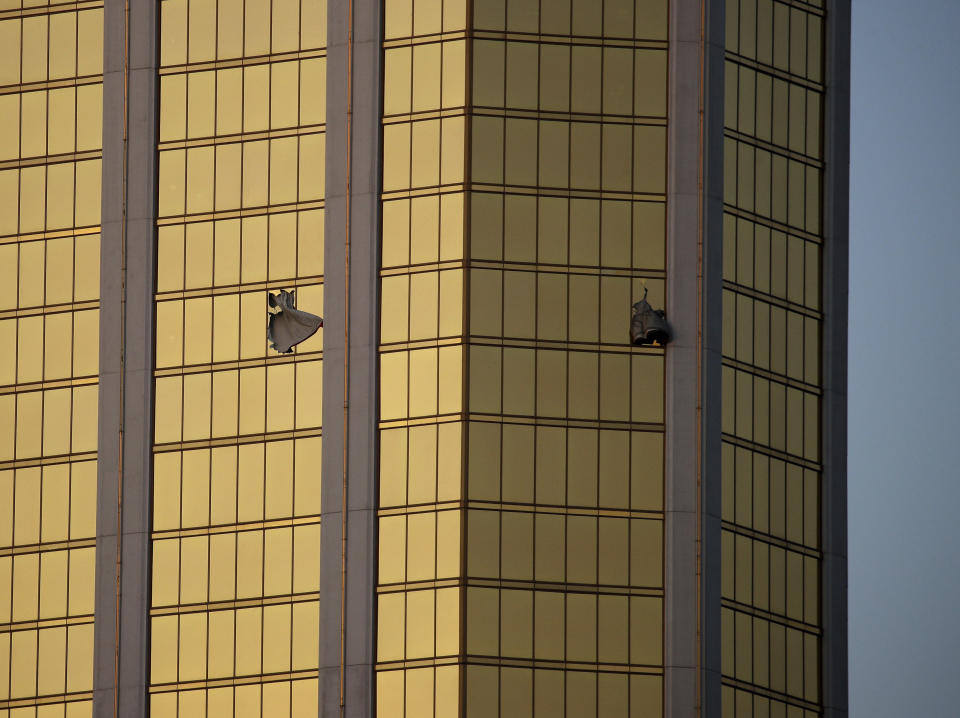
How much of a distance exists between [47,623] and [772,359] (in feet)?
98.5

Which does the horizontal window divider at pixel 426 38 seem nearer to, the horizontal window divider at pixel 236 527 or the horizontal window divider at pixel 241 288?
the horizontal window divider at pixel 241 288

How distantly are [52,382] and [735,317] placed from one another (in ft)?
88.7

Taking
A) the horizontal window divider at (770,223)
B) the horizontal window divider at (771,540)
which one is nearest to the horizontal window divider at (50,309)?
the horizontal window divider at (770,223)

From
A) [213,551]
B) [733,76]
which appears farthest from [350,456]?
[733,76]

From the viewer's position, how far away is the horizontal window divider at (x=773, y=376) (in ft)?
329

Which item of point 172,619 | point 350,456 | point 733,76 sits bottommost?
point 172,619

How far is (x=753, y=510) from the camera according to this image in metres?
100

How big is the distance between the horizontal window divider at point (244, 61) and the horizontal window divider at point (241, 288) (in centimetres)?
881

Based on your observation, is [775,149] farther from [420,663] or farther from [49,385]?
[49,385]

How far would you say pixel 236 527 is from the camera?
9981cm

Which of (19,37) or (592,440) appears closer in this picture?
(592,440)

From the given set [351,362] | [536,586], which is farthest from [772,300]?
[351,362]

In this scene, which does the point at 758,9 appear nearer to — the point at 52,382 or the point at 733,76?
the point at 733,76

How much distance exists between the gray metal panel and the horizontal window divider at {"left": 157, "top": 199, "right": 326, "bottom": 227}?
20.7 metres
